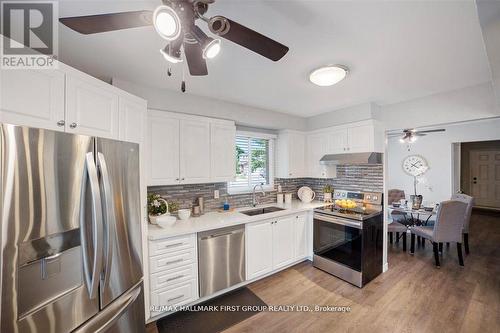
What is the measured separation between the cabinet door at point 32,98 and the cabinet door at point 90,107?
0.05m

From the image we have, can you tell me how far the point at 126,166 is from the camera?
1.55 meters

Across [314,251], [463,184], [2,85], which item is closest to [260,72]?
[2,85]

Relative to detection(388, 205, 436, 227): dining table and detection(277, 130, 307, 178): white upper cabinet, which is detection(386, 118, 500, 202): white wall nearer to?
detection(388, 205, 436, 227): dining table

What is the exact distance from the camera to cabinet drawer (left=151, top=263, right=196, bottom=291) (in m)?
2.04

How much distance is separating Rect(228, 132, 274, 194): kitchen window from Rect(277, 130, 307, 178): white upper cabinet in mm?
181

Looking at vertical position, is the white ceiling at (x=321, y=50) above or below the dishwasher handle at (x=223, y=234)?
above

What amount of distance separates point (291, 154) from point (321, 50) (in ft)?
7.18

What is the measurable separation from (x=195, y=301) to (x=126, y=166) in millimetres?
1706

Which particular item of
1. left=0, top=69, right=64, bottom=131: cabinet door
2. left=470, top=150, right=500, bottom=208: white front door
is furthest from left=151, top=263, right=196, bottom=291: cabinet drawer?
left=470, top=150, right=500, bottom=208: white front door

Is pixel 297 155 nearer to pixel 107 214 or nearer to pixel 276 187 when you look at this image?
pixel 276 187

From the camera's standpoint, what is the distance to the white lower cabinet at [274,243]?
2.67 m

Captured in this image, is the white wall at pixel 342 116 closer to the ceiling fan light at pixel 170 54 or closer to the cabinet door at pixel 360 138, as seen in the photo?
the cabinet door at pixel 360 138

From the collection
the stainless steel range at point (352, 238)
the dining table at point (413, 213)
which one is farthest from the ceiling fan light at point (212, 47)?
the dining table at point (413, 213)

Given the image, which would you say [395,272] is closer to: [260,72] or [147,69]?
[260,72]
